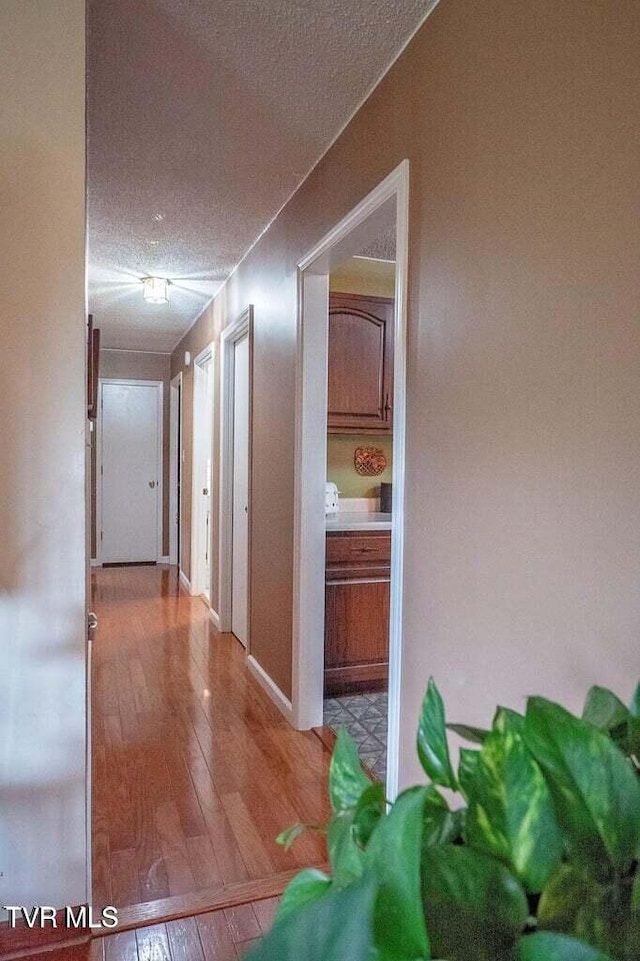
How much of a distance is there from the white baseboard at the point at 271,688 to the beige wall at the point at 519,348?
1.17m

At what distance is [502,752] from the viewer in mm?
386

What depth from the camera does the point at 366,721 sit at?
2.75 m

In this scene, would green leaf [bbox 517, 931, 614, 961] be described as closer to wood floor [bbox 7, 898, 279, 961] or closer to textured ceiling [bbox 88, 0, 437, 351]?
wood floor [bbox 7, 898, 279, 961]

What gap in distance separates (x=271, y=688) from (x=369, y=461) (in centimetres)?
152

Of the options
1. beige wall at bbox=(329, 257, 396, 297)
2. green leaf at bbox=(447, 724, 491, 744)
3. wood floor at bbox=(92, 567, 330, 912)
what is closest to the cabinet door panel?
wood floor at bbox=(92, 567, 330, 912)

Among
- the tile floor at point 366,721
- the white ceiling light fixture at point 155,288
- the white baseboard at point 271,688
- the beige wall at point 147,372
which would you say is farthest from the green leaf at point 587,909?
the beige wall at point 147,372

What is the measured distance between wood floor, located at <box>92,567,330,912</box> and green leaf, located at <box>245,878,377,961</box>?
1495 mm

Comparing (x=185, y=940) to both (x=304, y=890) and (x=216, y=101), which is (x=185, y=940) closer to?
(x=304, y=890)

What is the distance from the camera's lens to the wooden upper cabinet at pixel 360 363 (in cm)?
334

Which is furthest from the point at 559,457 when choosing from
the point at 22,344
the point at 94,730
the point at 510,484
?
the point at 94,730

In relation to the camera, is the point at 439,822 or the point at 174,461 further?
the point at 174,461

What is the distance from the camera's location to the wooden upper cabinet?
334 cm

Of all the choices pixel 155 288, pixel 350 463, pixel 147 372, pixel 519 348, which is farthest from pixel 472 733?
pixel 147 372

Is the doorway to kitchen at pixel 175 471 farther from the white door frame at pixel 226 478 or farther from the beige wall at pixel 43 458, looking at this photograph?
the beige wall at pixel 43 458
